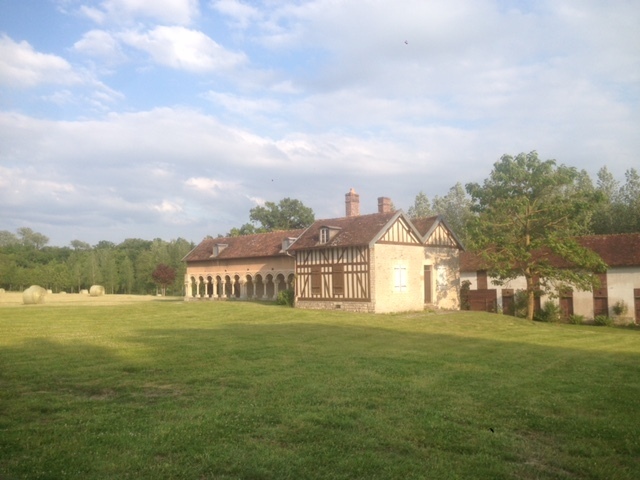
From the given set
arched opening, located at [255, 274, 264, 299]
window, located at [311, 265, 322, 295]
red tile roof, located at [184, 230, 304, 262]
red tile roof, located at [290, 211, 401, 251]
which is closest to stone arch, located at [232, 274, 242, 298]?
arched opening, located at [255, 274, 264, 299]

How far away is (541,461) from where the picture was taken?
5.63m

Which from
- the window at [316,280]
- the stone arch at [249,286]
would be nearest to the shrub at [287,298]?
the window at [316,280]

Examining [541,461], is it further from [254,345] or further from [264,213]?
[264,213]

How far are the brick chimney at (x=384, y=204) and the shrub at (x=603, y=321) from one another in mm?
12983

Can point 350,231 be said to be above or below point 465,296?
above

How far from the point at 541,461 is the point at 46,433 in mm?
5318

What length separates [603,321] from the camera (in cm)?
2783

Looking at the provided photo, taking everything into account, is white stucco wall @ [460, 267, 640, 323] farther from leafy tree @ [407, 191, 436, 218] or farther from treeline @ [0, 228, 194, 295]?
treeline @ [0, 228, 194, 295]

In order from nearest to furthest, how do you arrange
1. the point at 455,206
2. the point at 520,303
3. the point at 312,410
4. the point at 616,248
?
1. the point at 312,410
2. the point at 616,248
3. the point at 520,303
4. the point at 455,206

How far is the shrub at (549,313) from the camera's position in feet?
96.7

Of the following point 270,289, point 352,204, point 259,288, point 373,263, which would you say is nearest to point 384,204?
point 352,204

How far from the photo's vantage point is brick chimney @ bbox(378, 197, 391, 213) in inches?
1352

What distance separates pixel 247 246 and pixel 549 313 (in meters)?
21.2

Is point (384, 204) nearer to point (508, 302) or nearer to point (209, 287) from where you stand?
point (508, 302)
